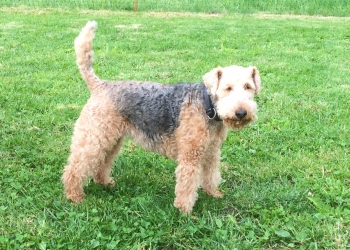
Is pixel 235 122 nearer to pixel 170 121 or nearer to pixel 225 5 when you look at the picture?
pixel 170 121

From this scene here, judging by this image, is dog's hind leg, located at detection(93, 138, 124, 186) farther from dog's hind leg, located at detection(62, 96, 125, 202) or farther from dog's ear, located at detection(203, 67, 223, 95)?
dog's ear, located at detection(203, 67, 223, 95)

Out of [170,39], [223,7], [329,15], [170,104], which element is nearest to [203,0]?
[223,7]

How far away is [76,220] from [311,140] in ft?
10.0

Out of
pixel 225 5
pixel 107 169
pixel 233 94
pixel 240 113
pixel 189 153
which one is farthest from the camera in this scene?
pixel 225 5

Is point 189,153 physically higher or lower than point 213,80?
lower

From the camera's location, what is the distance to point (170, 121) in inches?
147

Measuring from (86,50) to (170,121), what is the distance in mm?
1116

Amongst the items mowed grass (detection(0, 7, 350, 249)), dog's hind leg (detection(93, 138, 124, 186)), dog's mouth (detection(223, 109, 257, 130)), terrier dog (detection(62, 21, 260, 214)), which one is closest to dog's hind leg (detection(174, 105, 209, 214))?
terrier dog (detection(62, 21, 260, 214))

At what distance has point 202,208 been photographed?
3.77 meters

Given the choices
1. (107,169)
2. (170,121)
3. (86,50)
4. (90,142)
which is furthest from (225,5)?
(90,142)

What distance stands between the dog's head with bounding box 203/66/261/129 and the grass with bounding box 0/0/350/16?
12.5 metres

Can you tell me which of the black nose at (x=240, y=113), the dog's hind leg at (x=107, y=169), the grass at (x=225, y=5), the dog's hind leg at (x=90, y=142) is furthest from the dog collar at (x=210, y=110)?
the grass at (x=225, y=5)

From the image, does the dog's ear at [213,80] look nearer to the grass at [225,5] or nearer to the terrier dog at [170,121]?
the terrier dog at [170,121]

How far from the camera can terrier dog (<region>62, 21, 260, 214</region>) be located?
3.57 m
